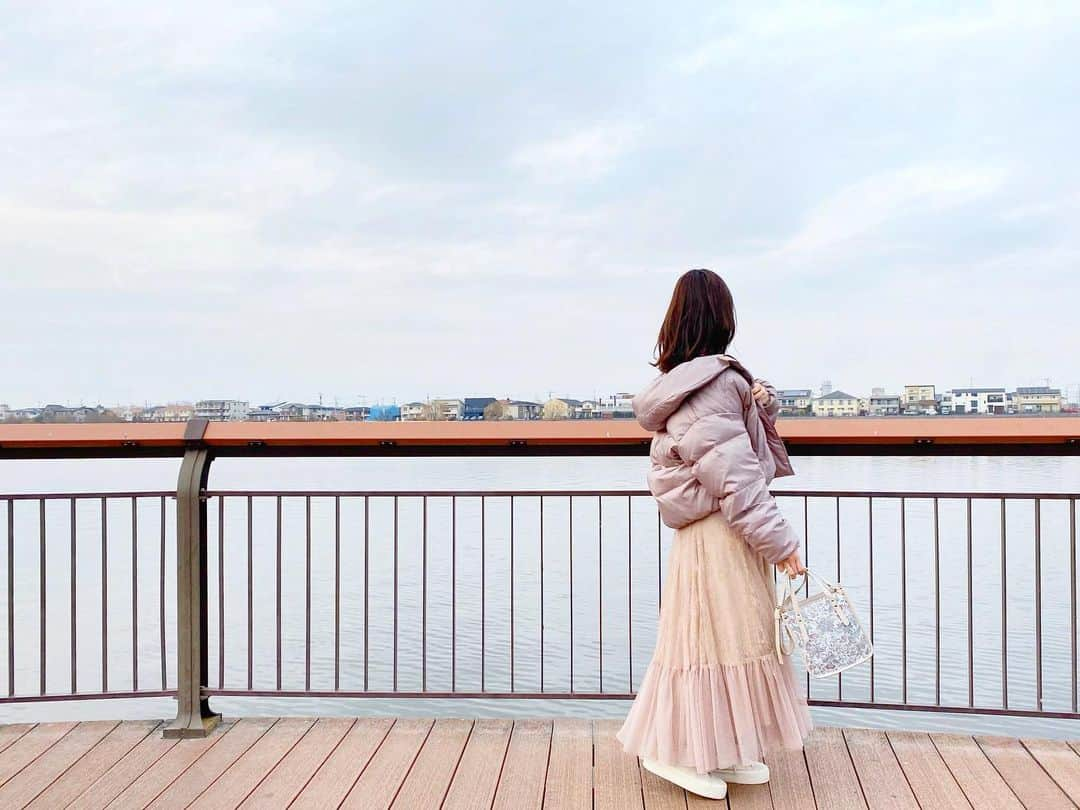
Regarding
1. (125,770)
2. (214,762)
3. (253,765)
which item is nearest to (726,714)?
(253,765)

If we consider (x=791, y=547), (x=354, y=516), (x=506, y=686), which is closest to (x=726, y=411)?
(x=791, y=547)

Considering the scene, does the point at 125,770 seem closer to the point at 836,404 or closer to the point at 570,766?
the point at 570,766

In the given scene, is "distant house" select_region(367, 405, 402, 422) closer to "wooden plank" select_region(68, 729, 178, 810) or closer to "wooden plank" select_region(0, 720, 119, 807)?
"wooden plank" select_region(68, 729, 178, 810)

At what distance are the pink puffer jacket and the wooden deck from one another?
805mm

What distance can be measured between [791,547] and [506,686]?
6.57 metres

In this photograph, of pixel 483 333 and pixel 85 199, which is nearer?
pixel 85 199

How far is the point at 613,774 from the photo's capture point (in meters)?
2.58

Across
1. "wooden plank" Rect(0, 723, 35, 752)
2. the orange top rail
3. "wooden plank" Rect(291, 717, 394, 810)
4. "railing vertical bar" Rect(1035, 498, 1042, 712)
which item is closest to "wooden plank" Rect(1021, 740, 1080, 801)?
"railing vertical bar" Rect(1035, 498, 1042, 712)

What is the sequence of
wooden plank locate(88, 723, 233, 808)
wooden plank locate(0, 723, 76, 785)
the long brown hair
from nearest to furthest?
the long brown hair, wooden plank locate(88, 723, 233, 808), wooden plank locate(0, 723, 76, 785)

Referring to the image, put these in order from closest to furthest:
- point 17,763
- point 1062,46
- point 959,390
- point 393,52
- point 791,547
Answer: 1. point 791,547
2. point 17,763
3. point 959,390
4. point 1062,46
5. point 393,52

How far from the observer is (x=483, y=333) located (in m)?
31.6

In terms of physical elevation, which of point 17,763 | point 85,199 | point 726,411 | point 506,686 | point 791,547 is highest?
point 85,199

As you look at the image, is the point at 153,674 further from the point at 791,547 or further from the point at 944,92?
the point at 944,92

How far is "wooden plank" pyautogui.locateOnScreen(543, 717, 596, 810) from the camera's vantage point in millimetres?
2404
